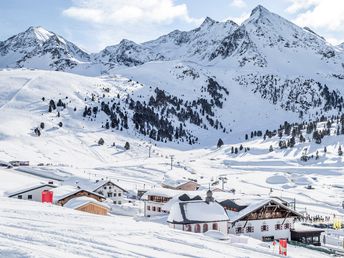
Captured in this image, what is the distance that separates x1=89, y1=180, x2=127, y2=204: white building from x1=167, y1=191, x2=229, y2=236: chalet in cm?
3255

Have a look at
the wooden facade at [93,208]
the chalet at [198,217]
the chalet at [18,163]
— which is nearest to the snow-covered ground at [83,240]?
the chalet at [198,217]

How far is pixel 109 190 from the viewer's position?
253 ft

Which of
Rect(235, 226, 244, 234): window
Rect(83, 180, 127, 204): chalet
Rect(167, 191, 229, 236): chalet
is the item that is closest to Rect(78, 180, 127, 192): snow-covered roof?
Rect(83, 180, 127, 204): chalet

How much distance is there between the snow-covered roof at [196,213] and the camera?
4388cm

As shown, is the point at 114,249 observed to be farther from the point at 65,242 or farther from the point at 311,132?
the point at 311,132

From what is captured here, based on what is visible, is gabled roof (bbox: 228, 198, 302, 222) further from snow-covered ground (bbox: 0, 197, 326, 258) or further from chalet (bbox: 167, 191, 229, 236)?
snow-covered ground (bbox: 0, 197, 326, 258)

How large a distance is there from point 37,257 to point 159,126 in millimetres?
184535

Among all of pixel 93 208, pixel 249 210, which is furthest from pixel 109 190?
pixel 249 210

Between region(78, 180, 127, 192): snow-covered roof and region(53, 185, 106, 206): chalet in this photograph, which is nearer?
region(53, 185, 106, 206): chalet

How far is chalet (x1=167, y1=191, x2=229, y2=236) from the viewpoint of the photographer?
4372 cm

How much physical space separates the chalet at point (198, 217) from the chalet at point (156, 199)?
16.1 metres

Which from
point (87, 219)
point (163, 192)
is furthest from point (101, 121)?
point (87, 219)

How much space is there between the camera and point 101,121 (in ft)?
569

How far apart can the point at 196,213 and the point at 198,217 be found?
48 centimetres
